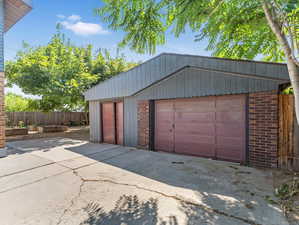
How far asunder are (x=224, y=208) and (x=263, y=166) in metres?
2.57

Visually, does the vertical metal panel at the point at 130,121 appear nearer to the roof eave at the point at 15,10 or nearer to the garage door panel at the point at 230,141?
the garage door panel at the point at 230,141

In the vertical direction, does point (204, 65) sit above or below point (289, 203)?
above

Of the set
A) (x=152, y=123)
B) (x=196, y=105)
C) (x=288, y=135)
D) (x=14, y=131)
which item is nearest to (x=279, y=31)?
(x=288, y=135)

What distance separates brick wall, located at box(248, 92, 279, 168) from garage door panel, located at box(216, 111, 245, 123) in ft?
0.74

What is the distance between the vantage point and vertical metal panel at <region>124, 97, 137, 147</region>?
6.67 metres

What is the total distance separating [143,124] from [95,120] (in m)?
3.22

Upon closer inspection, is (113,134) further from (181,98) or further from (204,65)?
(204,65)

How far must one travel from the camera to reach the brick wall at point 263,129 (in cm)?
392

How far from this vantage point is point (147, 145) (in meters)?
6.24

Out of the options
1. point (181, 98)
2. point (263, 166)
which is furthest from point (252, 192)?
point (181, 98)

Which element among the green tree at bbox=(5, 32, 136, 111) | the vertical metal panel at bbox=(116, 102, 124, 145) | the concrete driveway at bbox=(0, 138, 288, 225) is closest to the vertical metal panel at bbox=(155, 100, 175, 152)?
the concrete driveway at bbox=(0, 138, 288, 225)

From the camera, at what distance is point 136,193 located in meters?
2.83

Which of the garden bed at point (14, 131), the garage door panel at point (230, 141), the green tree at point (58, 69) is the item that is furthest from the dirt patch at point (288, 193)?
the garden bed at point (14, 131)

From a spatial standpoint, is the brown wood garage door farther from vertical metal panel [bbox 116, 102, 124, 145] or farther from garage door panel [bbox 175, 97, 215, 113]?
vertical metal panel [bbox 116, 102, 124, 145]
